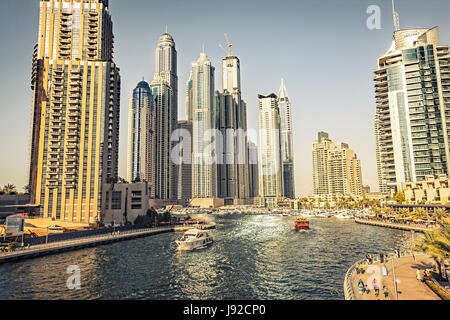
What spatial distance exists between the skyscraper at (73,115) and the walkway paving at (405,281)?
13002 centimetres

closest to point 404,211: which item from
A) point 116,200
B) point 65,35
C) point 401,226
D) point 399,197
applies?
point 399,197

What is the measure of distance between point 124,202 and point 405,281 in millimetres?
127990

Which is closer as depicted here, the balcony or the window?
the window

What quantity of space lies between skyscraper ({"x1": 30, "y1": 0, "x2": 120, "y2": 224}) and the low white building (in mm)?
4327

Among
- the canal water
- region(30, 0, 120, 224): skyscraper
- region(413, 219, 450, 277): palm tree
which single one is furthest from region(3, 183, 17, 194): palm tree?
region(413, 219, 450, 277): palm tree

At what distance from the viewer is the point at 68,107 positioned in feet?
475

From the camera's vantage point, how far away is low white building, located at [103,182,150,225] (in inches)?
5536

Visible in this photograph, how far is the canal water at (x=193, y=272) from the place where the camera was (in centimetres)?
4172

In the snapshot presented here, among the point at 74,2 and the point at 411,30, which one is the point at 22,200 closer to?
the point at 74,2

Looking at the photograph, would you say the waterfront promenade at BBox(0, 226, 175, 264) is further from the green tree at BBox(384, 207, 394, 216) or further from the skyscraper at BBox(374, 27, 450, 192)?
the skyscraper at BBox(374, 27, 450, 192)

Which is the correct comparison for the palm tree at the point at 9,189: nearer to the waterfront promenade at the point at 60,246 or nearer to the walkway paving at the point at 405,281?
the waterfront promenade at the point at 60,246

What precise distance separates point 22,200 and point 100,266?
113m

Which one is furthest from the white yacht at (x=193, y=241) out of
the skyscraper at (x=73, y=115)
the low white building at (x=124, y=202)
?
the skyscraper at (x=73, y=115)
